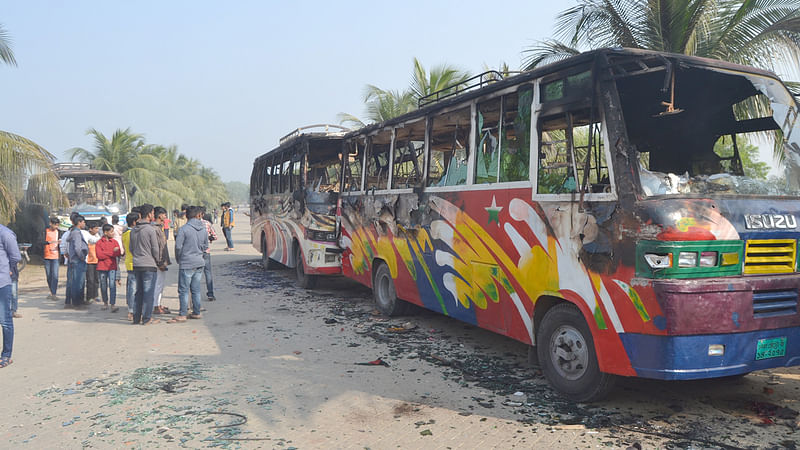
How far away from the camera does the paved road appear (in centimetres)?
432

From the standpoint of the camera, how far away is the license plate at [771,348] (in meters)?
4.22

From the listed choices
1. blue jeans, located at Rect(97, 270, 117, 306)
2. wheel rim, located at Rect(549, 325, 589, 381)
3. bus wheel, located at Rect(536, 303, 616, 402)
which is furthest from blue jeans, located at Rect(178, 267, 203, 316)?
wheel rim, located at Rect(549, 325, 589, 381)

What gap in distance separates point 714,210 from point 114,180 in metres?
20.0

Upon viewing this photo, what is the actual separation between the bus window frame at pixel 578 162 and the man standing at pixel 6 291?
236 inches

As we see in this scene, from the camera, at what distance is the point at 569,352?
500 cm

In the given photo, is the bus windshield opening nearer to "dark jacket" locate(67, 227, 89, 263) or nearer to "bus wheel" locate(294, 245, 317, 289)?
"bus wheel" locate(294, 245, 317, 289)

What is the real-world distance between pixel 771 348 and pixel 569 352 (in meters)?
1.51

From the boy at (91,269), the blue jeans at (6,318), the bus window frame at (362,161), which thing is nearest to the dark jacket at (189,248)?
the boy at (91,269)

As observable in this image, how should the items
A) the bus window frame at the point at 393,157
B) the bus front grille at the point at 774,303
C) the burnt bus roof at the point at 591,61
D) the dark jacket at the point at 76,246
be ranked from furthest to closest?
the dark jacket at the point at 76,246 < the bus window frame at the point at 393,157 < the burnt bus roof at the point at 591,61 < the bus front grille at the point at 774,303

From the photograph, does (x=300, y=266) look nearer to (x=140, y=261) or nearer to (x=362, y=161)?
(x=362, y=161)

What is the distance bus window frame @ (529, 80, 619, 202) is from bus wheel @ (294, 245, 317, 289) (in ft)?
24.1

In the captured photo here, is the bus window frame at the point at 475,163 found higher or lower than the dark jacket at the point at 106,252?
higher

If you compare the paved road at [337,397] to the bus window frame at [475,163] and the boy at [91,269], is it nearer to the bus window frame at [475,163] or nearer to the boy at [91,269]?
the bus window frame at [475,163]

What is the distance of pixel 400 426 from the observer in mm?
4574
